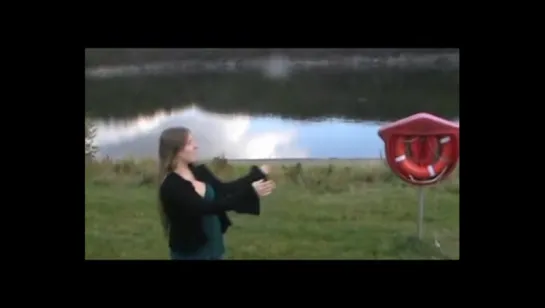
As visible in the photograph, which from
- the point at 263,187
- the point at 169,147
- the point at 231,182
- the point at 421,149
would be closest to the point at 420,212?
the point at 421,149

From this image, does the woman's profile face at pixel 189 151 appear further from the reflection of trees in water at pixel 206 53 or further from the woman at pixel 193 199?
the reflection of trees in water at pixel 206 53

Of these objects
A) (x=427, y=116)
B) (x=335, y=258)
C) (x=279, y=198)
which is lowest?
(x=335, y=258)

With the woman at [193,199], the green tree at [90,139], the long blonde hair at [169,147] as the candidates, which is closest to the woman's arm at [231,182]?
the woman at [193,199]

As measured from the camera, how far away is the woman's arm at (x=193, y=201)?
173 inches

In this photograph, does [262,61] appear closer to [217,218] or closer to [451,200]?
[217,218]

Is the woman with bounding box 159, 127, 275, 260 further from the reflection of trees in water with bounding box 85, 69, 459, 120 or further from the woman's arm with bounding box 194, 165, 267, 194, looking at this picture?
the reflection of trees in water with bounding box 85, 69, 459, 120

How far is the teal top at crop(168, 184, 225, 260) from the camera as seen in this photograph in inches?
173

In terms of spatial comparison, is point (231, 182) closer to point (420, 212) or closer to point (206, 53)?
point (206, 53)

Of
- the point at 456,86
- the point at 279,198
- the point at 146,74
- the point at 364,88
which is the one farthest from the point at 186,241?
the point at 456,86

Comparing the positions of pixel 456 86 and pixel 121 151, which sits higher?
pixel 456 86

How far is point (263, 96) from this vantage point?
176 inches

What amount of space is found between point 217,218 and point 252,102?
1.81 feet

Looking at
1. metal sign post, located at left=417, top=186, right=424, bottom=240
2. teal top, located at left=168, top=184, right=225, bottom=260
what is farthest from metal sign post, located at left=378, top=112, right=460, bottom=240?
teal top, located at left=168, top=184, right=225, bottom=260

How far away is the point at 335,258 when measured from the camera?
14.6 ft
